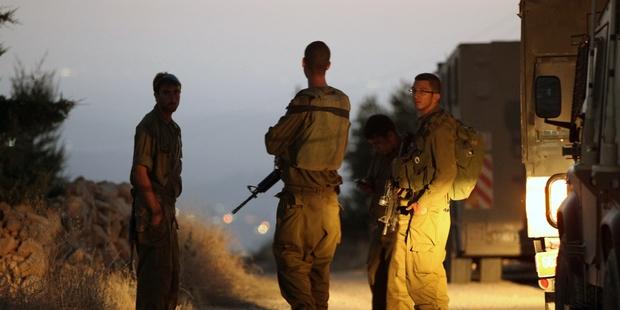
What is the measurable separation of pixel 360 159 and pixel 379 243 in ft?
76.2

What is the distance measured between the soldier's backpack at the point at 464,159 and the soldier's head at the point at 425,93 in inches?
10.4

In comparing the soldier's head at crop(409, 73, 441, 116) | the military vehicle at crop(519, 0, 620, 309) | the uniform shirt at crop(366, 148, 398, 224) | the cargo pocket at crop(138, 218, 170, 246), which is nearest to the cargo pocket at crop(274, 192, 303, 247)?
the cargo pocket at crop(138, 218, 170, 246)

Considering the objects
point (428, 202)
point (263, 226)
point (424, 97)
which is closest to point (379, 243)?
point (428, 202)

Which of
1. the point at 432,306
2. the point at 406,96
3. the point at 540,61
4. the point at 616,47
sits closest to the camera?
the point at 616,47

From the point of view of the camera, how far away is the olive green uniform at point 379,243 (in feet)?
36.6

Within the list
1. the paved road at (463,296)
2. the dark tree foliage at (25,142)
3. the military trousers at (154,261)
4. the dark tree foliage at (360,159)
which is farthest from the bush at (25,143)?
the dark tree foliage at (360,159)

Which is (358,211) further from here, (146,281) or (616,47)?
(616,47)

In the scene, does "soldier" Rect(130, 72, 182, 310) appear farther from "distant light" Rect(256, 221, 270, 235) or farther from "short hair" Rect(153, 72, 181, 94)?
"distant light" Rect(256, 221, 270, 235)

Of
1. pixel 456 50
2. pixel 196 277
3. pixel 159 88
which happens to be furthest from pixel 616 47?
Answer: pixel 456 50

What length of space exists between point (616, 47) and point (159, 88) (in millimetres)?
3688

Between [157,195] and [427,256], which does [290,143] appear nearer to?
[157,195]

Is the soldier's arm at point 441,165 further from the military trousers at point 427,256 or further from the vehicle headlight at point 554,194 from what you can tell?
the vehicle headlight at point 554,194

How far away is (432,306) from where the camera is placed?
10641 mm

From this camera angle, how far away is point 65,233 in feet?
47.1
